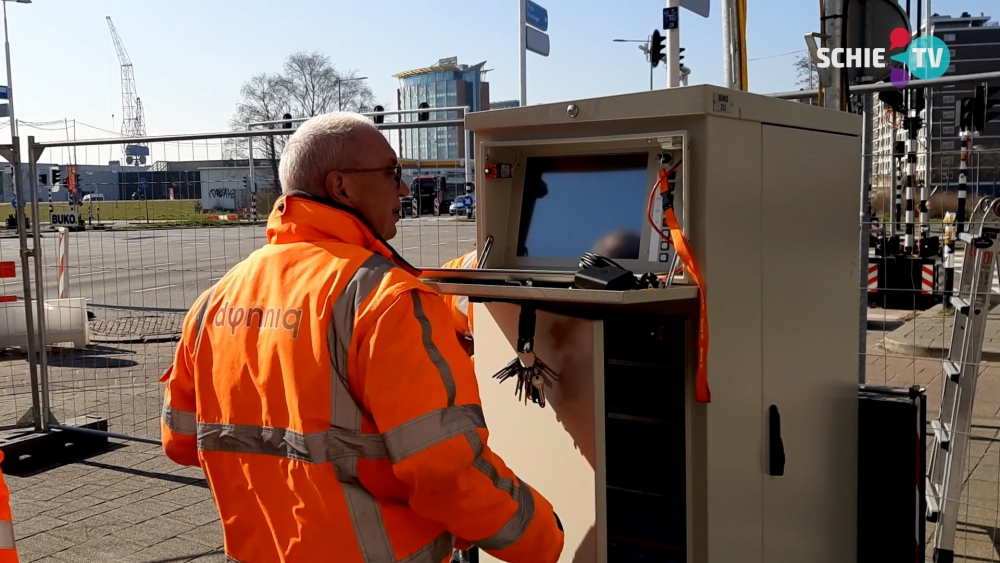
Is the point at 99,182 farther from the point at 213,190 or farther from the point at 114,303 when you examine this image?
the point at 114,303

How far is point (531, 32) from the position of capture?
539 inches

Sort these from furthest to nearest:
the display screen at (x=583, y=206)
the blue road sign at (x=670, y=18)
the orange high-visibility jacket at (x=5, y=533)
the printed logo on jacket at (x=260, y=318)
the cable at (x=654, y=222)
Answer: the blue road sign at (x=670, y=18) → the display screen at (x=583, y=206) → the cable at (x=654, y=222) → the printed logo on jacket at (x=260, y=318) → the orange high-visibility jacket at (x=5, y=533)

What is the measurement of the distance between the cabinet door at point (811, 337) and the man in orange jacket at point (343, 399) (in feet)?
3.39

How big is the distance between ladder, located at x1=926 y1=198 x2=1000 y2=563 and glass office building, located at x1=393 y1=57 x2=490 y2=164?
225cm

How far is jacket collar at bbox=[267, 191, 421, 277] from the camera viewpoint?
2.10 m

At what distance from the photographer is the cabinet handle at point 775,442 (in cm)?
271

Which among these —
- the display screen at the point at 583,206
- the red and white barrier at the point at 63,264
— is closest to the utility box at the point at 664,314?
the display screen at the point at 583,206

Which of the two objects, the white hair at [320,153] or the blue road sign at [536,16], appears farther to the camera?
the blue road sign at [536,16]

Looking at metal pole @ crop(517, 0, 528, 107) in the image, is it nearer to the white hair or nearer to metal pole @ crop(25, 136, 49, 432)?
metal pole @ crop(25, 136, 49, 432)

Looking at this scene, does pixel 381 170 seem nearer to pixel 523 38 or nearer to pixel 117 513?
pixel 117 513

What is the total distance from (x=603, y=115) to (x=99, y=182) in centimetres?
529

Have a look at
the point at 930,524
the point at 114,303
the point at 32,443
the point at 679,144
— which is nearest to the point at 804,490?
the point at 679,144

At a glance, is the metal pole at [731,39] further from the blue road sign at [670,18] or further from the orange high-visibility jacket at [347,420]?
the blue road sign at [670,18]

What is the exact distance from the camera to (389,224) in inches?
88.4
